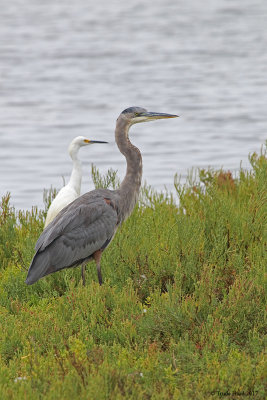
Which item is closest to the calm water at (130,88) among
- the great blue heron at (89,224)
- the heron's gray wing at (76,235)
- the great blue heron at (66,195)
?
the great blue heron at (66,195)

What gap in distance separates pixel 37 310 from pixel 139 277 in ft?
3.44

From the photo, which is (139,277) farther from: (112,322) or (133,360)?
(133,360)

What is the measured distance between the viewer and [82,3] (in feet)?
219

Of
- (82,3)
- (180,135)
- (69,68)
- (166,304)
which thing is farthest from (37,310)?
(82,3)

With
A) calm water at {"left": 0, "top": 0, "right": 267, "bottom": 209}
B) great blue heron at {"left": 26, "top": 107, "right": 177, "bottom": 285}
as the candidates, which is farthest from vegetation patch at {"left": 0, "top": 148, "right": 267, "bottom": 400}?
calm water at {"left": 0, "top": 0, "right": 267, "bottom": 209}

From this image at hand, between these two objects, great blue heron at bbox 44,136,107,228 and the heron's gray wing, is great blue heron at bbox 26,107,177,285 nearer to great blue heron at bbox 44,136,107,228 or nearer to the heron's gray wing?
the heron's gray wing

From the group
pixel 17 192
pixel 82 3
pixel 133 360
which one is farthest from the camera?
pixel 82 3

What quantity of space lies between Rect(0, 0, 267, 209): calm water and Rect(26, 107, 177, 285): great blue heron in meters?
6.47

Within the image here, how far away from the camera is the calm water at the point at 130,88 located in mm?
18453

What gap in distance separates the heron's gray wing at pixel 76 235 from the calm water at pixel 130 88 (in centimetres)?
669

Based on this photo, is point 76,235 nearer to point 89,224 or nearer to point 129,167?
point 89,224

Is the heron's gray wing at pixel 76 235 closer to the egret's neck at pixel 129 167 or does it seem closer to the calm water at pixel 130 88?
the egret's neck at pixel 129 167

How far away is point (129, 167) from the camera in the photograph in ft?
26.6

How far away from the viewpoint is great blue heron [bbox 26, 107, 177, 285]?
7402 millimetres
